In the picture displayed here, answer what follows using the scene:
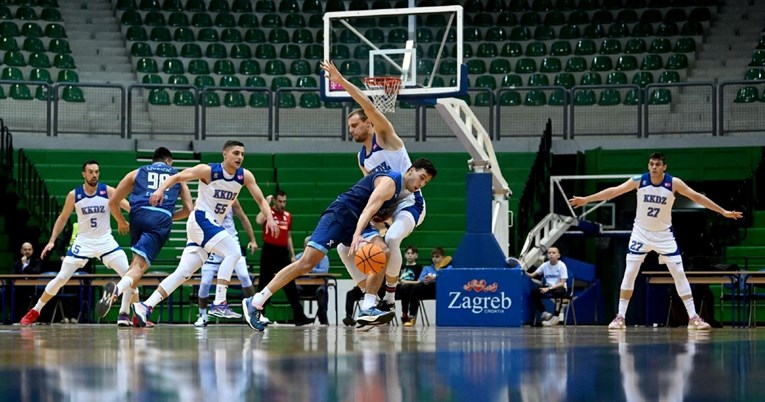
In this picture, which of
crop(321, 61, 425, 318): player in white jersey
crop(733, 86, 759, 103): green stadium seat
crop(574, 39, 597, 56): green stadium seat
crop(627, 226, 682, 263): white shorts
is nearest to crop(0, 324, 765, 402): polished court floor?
crop(321, 61, 425, 318): player in white jersey

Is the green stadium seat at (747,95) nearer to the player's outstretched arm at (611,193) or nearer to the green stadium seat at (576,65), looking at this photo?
the green stadium seat at (576,65)

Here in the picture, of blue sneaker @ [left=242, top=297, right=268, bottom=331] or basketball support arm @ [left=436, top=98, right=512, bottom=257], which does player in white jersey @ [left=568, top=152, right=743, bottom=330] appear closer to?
basketball support arm @ [left=436, top=98, right=512, bottom=257]

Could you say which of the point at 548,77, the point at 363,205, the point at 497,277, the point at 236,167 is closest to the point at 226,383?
the point at 363,205

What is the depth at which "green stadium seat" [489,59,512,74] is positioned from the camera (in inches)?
1013

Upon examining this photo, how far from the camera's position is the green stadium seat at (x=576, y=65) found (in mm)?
25469

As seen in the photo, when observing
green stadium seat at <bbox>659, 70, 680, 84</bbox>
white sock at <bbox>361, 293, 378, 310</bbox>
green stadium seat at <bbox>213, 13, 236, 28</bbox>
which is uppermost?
green stadium seat at <bbox>213, 13, 236, 28</bbox>

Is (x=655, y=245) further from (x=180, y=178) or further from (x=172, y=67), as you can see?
(x=172, y=67)

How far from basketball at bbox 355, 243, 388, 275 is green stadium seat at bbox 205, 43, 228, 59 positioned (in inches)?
693

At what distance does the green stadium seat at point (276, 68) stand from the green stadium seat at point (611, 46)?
708 cm

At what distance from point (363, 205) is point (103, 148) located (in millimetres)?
13959

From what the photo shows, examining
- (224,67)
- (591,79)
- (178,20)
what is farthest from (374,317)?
(178,20)

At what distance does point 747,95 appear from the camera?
72.9 feet

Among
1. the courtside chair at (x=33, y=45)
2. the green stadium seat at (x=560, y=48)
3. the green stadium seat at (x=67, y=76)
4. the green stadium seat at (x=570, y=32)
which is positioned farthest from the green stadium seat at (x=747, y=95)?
the courtside chair at (x=33, y=45)

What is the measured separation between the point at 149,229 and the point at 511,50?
1526 centimetres
